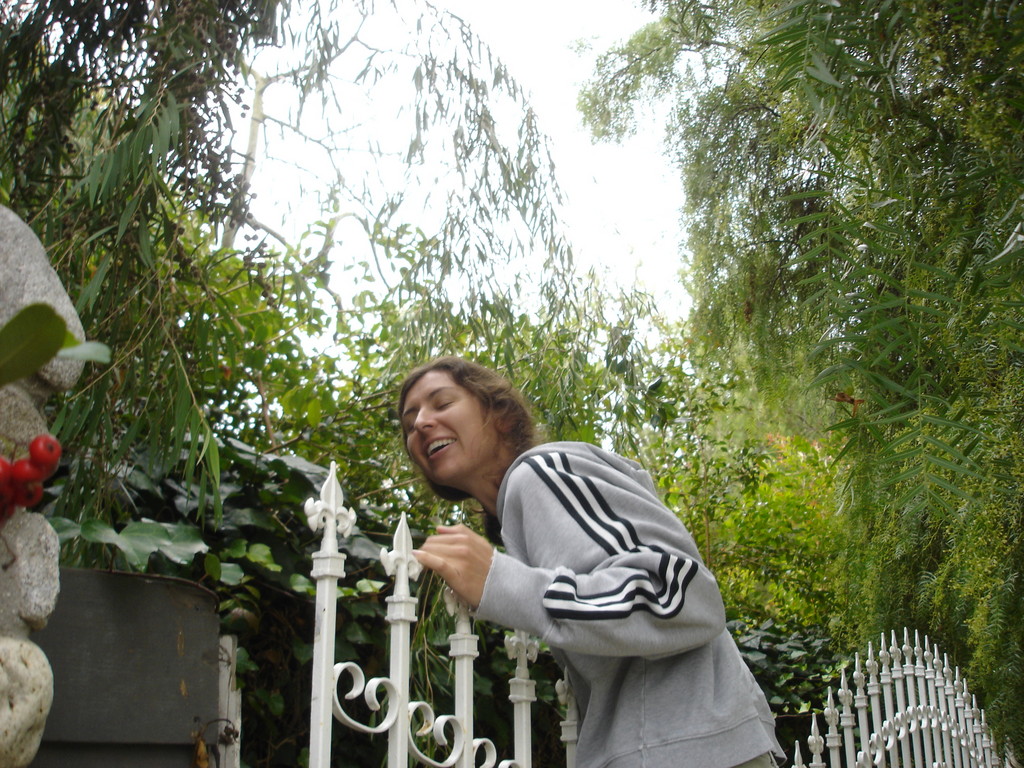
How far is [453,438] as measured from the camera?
1.78m

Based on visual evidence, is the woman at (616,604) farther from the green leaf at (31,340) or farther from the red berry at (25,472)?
the green leaf at (31,340)

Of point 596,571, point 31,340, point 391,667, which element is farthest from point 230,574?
point 31,340

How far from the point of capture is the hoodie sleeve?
4.25 ft

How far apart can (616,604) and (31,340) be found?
854mm

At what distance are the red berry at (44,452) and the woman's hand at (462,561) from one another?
64 cm

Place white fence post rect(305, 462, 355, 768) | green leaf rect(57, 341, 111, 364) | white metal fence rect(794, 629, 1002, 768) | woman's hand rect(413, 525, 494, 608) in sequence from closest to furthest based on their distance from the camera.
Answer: green leaf rect(57, 341, 111, 364) < white fence post rect(305, 462, 355, 768) < woman's hand rect(413, 525, 494, 608) < white metal fence rect(794, 629, 1002, 768)

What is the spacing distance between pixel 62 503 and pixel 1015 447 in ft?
6.13

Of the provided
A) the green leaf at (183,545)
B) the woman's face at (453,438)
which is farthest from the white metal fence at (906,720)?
the green leaf at (183,545)

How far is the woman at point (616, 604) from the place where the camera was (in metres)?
1.31

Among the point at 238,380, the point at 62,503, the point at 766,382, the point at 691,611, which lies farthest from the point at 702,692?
the point at 766,382

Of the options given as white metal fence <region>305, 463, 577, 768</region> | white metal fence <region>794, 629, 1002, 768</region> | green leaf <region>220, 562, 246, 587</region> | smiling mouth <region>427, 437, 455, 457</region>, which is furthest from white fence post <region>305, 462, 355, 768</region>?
white metal fence <region>794, 629, 1002, 768</region>

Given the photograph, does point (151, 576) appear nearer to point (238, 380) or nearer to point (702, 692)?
point (702, 692)

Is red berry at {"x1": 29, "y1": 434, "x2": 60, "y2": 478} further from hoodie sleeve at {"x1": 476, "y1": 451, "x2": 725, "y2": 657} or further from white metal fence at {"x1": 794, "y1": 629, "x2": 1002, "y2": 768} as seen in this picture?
white metal fence at {"x1": 794, "y1": 629, "x2": 1002, "y2": 768}

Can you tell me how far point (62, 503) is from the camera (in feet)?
6.40
